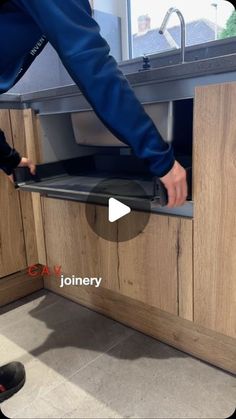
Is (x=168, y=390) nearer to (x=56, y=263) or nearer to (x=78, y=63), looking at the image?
(x=56, y=263)

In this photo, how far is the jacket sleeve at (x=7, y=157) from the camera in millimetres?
1084

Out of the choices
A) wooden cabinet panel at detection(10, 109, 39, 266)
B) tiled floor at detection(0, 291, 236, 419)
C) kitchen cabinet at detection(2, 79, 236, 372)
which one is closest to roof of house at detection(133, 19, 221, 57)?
kitchen cabinet at detection(2, 79, 236, 372)

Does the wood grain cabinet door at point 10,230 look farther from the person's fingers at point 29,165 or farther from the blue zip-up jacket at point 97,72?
the blue zip-up jacket at point 97,72

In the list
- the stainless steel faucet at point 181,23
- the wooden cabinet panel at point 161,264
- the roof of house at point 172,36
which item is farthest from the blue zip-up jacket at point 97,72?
the roof of house at point 172,36

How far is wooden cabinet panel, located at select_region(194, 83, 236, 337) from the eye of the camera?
753 millimetres

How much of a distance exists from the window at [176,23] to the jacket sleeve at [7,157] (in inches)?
33.1

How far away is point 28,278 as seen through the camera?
149cm

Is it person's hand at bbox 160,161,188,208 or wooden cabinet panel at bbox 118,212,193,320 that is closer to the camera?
person's hand at bbox 160,161,188,208

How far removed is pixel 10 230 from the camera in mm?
1340
